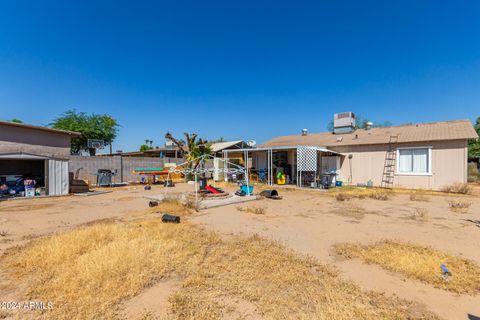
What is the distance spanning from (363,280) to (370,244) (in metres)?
1.68

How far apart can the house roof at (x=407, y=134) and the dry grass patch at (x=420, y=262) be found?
11.2 m

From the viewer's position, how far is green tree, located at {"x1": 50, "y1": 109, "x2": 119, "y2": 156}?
26.2m

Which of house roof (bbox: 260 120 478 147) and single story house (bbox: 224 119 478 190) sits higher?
house roof (bbox: 260 120 478 147)

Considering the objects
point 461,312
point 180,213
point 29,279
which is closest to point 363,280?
point 461,312

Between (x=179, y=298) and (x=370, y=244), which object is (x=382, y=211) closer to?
(x=370, y=244)

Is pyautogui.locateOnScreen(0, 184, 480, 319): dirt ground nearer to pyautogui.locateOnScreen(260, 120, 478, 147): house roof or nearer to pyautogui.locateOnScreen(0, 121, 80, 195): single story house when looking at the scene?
pyautogui.locateOnScreen(0, 121, 80, 195): single story house

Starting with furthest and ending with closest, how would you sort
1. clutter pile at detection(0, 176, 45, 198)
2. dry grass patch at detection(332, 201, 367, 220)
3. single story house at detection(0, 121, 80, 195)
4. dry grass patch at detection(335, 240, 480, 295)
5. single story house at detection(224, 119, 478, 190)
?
single story house at detection(224, 119, 478, 190), single story house at detection(0, 121, 80, 195), clutter pile at detection(0, 176, 45, 198), dry grass patch at detection(332, 201, 367, 220), dry grass patch at detection(335, 240, 480, 295)

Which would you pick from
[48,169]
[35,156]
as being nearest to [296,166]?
[48,169]

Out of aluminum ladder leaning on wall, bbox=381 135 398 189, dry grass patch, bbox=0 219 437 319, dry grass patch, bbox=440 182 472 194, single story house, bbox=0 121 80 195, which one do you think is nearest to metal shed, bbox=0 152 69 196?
single story house, bbox=0 121 80 195

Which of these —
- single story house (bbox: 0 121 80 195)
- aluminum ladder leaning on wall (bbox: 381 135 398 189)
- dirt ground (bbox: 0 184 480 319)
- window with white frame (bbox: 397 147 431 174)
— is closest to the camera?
dirt ground (bbox: 0 184 480 319)

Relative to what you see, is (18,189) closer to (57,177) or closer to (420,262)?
(57,177)

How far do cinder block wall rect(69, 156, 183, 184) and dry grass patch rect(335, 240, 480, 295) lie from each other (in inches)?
654

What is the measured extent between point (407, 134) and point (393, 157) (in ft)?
5.89

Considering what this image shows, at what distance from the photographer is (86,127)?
88.1ft
